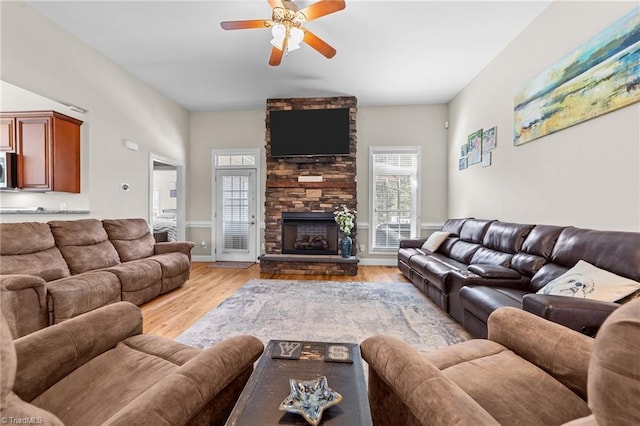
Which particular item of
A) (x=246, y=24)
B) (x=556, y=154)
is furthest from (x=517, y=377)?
(x=246, y=24)

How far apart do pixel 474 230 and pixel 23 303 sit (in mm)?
4540

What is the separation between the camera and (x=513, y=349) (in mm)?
1305

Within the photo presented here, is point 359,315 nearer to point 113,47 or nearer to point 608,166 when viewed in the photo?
point 608,166

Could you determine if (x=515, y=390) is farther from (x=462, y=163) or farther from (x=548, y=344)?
(x=462, y=163)

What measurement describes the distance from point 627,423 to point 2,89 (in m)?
4.34

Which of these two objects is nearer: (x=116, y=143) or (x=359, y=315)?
(x=359, y=315)

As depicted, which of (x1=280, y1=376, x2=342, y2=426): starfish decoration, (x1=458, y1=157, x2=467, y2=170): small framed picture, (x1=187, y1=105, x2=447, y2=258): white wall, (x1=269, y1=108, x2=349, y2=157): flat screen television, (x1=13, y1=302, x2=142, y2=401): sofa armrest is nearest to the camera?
(x1=280, y1=376, x2=342, y2=426): starfish decoration

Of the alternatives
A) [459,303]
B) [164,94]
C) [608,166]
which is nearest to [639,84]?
[608,166]

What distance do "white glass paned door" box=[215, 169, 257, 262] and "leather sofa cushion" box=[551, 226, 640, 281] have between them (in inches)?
189

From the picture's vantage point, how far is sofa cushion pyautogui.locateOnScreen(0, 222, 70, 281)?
2.28m

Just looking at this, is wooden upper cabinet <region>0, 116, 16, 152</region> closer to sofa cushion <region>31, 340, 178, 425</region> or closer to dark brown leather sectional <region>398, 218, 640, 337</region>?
sofa cushion <region>31, 340, 178, 425</region>

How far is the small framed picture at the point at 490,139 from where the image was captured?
3.63 m

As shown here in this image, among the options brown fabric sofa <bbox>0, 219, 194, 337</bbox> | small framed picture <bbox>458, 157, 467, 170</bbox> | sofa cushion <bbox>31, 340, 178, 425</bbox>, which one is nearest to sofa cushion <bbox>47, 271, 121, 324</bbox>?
brown fabric sofa <bbox>0, 219, 194, 337</bbox>

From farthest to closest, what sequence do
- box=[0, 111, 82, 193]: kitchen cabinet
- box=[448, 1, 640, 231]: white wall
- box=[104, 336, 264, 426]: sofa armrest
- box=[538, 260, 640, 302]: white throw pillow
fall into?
box=[0, 111, 82, 193]: kitchen cabinet, box=[448, 1, 640, 231]: white wall, box=[538, 260, 640, 302]: white throw pillow, box=[104, 336, 264, 426]: sofa armrest
